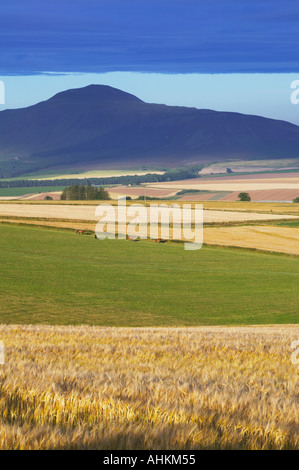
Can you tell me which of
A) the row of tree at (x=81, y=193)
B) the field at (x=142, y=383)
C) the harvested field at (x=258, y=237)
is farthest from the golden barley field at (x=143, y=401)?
the row of tree at (x=81, y=193)

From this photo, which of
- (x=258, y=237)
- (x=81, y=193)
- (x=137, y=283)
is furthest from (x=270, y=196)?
(x=137, y=283)

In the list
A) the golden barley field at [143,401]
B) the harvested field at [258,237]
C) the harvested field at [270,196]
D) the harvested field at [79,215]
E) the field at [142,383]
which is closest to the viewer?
the golden barley field at [143,401]

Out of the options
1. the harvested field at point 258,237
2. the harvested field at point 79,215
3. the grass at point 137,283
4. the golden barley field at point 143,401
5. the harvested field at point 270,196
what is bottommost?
the grass at point 137,283

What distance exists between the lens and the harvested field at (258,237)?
8056 centimetres

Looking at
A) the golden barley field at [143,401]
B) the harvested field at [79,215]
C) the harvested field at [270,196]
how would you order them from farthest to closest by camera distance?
1. the harvested field at [270,196]
2. the harvested field at [79,215]
3. the golden barley field at [143,401]

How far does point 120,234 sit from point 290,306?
46.4 m

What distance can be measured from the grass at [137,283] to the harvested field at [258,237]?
2.90 metres

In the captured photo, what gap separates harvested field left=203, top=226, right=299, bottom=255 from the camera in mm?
80562

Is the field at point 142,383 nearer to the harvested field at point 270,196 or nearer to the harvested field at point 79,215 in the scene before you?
the harvested field at point 79,215

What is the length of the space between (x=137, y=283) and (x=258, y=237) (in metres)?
35.3

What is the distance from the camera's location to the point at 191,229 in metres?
98.4

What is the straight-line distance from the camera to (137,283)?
55375mm

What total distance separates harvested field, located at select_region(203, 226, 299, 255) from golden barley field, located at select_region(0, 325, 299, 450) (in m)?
68.9

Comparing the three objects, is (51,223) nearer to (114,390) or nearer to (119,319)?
(119,319)
